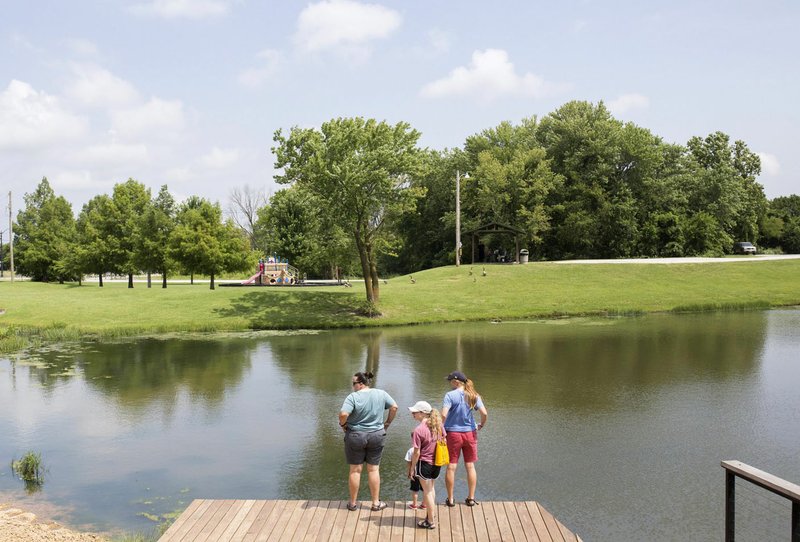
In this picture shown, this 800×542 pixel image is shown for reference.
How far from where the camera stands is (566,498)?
36.2ft

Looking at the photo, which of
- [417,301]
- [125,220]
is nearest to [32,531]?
[417,301]

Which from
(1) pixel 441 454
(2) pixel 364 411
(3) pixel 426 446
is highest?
(2) pixel 364 411

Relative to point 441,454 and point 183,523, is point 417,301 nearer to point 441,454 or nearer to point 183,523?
point 441,454

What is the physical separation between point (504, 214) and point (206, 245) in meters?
35.5

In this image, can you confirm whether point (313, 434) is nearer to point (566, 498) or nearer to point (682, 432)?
point (566, 498)

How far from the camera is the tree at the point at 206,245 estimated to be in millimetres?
49125

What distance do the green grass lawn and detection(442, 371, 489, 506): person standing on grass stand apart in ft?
89.7

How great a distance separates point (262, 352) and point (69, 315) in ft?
57.4

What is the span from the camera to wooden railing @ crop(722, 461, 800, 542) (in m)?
7.06

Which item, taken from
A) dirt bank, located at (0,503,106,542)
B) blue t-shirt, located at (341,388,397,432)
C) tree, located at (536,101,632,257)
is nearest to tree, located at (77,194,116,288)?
tree, located at (536,101,632,257)

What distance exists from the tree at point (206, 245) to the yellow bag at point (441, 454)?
42499 mm

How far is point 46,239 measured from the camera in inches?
2992

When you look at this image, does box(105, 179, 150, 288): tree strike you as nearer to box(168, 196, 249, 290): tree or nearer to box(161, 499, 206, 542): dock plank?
box(168, 196, 249, 290): tree

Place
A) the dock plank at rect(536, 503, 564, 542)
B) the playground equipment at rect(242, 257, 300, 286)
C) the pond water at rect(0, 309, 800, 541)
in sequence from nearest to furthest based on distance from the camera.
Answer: the dock plank at rect(536, 503, 564, 542) → the pond water at rect(0, 309, 800, 541) → the playground equipment at rect(242, 257, 300, 286)
